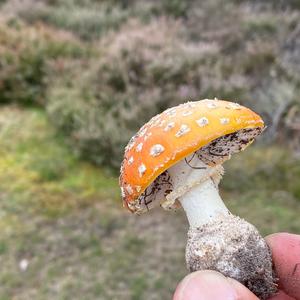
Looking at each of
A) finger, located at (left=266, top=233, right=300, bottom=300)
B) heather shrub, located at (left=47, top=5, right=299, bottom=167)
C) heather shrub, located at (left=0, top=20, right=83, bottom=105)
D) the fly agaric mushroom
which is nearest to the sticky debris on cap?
the fly agaric mushroom

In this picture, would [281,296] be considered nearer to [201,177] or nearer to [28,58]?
[201,177]

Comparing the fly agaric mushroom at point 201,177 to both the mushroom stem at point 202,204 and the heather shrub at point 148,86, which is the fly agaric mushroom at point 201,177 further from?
the heather shrub at point 148,86

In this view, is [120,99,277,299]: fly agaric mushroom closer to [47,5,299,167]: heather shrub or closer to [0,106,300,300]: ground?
[0,106,300,300]: ground

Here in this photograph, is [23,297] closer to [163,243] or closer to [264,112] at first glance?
[163,243]

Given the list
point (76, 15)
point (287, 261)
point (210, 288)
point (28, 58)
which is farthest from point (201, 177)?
point (76, 15)

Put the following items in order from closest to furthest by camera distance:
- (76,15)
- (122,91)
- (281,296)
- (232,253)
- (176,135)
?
(176,135)
(232,253)
(281,296)
(122,91)
(76,15)

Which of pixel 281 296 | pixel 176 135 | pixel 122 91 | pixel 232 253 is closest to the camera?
pixel 176 135

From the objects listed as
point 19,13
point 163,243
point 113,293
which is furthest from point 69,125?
point 19,13
